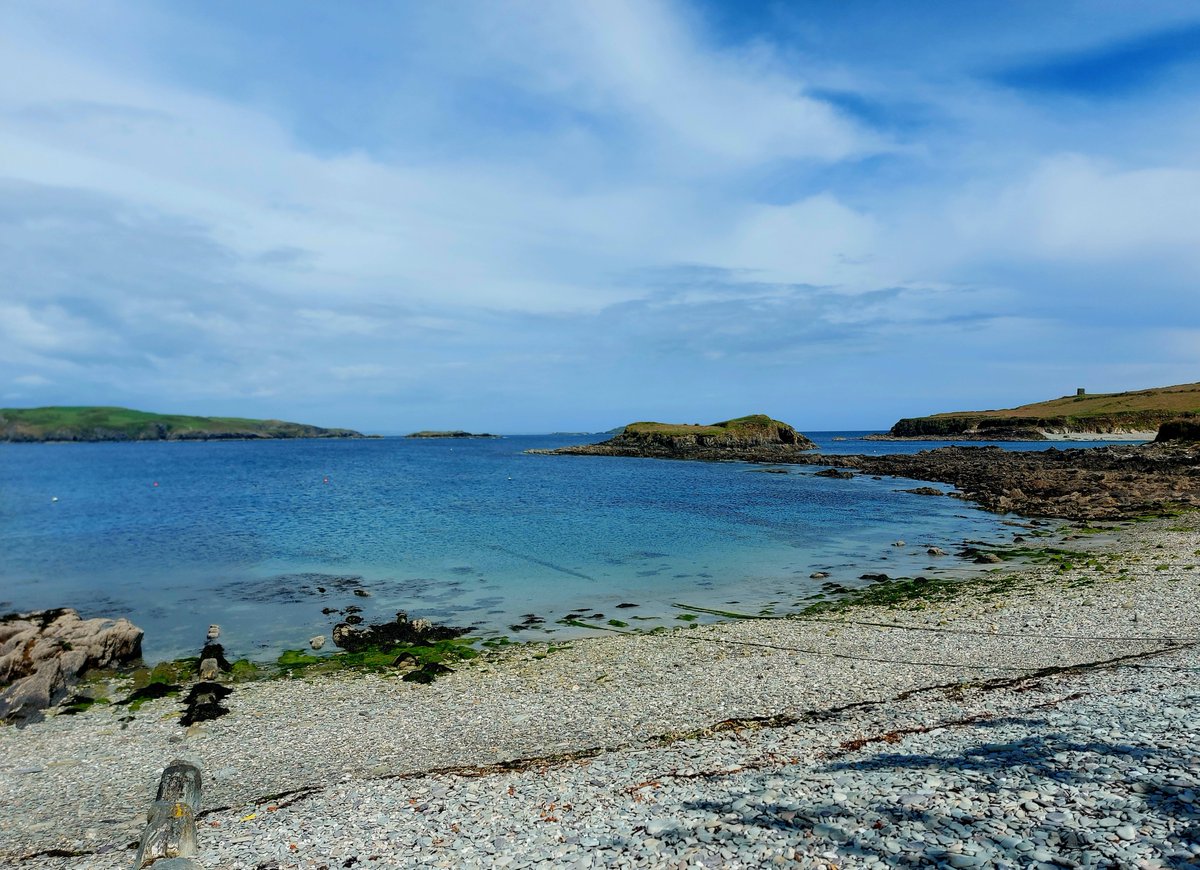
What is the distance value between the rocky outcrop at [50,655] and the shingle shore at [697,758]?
1.61m

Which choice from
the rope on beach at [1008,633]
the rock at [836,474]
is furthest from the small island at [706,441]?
the rope on beach at [1008,633]

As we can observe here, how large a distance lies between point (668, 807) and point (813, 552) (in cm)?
2985

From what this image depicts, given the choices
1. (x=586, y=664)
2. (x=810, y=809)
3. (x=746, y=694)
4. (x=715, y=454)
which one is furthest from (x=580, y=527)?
(x=715, y=454)

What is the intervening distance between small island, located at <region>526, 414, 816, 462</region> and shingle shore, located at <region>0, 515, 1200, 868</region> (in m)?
103

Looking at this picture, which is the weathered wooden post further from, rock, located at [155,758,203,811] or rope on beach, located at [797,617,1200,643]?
rope on beach, located at [797,617,1200,643]

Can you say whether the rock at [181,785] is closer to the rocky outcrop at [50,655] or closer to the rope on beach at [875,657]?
the rocky outcrop at [50,655]

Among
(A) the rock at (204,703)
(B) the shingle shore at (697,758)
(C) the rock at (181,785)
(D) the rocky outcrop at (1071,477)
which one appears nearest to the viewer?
(B) the shingle shore at (697,758)

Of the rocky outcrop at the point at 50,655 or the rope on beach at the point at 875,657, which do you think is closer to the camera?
the rope on beach at the point at 875,657

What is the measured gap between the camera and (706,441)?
136 metres

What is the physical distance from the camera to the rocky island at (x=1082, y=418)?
144 metres

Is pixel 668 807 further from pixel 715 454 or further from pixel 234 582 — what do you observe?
pixel 715 454

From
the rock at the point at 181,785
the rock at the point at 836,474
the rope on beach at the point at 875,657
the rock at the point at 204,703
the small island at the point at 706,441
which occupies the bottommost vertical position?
the rock at the point at 204,703

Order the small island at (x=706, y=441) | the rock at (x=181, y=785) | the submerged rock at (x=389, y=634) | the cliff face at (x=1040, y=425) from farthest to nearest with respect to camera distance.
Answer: the cliff face at (x=1040, y=425) < the small island at (x=706, y=441) < the submerged rock at (x=389, y=634) < the rock at (x=181, y=785)

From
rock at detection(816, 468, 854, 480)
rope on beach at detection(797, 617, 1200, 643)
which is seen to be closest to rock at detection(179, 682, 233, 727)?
rope on beach at detection(797, 617, 1200, 643)
